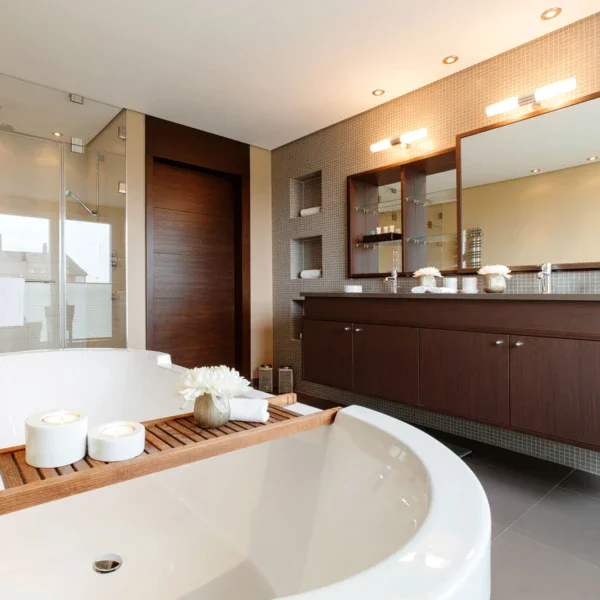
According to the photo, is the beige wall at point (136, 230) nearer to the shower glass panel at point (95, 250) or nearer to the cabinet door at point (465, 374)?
the shower glass panel at point (95, 250)

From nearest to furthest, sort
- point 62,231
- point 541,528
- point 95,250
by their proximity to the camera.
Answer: point 541,528 → point 62,231 → point 95,250

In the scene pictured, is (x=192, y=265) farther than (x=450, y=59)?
Yes

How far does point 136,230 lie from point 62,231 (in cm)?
49

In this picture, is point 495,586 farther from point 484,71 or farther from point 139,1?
point 139,1

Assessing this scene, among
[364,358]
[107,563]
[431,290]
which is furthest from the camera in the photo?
[364,358]

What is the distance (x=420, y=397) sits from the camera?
227 cm

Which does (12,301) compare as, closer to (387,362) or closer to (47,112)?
(47,112)

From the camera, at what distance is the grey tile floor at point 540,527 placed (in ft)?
4.24

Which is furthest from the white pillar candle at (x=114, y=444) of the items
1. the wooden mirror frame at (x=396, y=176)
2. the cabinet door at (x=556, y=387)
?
the wooden mirror frame at (x=396, y=176)

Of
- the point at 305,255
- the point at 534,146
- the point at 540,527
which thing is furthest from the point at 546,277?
the point at 305,255

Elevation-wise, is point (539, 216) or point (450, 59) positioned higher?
point (450, 59)

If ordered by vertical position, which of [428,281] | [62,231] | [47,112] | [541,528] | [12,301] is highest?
[47,112]

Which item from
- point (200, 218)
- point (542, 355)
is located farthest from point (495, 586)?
point (200, 218)

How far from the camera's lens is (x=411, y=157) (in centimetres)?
286
